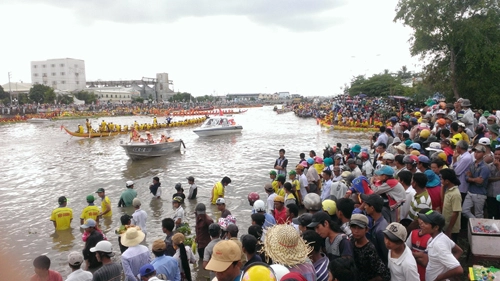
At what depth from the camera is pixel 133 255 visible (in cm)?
495

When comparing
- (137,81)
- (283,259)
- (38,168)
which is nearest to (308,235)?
(283,259)

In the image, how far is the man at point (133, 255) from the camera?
4.88m

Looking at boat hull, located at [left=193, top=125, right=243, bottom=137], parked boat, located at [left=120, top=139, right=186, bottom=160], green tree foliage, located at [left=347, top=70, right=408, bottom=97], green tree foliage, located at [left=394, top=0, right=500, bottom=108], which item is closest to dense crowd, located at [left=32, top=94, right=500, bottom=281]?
parked boat, located at [left=120, top=139, right=186, bottom=160]

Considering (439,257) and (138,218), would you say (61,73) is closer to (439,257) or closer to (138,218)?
(138,218)

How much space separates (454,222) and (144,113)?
2823 inches

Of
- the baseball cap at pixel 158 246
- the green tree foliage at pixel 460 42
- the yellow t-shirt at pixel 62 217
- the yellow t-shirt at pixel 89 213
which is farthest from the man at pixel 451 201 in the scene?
the green tree foliage at pixel 460 42

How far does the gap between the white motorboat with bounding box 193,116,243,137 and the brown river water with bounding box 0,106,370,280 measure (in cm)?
90

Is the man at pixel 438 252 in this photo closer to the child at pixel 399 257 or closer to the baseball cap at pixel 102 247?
the child at pixel 399 257

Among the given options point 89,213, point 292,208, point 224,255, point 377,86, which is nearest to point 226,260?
point 224,255

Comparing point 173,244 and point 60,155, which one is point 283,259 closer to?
point 173,244

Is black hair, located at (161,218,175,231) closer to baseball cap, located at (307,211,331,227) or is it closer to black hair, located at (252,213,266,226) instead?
black hair, located at (252,213,266,226)

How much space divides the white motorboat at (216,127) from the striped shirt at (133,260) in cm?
2517

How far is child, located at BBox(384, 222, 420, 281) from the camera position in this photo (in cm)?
339

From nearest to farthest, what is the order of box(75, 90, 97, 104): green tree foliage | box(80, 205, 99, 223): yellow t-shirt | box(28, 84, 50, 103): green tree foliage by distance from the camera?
box(80, 205, 99, 223): yellow t-shirt, box(28, 84, 50, 103): green tree foliage, box(75, 90, 97, 104): green tree foliage
